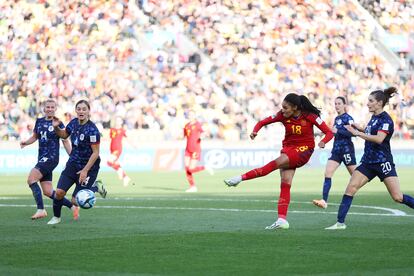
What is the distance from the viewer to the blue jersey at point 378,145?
14.1 m

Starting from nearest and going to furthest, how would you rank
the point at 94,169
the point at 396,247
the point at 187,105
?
the point at 396,247 < the point at 94,169 < the point at 187,105

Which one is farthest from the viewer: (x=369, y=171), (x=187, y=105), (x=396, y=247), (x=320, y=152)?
(x=320, y=152)

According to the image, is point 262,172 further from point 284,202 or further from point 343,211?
point 343,211

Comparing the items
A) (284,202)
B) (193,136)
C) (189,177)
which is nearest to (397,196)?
(284,202)

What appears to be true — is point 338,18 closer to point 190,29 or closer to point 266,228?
point 190,29

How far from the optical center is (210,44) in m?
41.3

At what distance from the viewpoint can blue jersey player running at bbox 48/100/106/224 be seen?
1588cm

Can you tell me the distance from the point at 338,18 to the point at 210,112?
8869mm

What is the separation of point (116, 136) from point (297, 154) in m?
18.2

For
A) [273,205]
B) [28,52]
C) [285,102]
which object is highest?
[28,52]

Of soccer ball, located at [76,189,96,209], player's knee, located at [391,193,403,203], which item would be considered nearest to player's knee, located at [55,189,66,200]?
soccer ball, located at [76,189,96,209]

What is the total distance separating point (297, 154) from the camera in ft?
48.4

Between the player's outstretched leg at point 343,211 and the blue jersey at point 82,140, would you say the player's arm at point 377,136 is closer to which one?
the player's outstretched leg at point 343,211

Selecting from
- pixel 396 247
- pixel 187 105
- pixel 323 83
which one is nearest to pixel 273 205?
pixel 396 247
